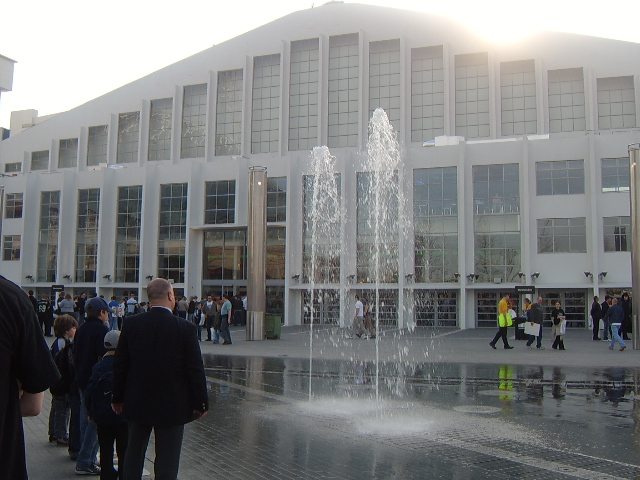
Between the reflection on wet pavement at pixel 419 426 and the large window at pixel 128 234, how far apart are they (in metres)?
31.4

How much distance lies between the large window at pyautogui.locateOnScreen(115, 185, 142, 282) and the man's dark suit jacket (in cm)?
4013

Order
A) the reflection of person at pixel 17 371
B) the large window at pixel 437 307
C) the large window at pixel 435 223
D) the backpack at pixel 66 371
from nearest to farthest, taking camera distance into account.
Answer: the reflection of person at pixel 17 371 < the backpack at pixel 66 371 < the large window at pixel 435 223 < the large window at pixel 437 307

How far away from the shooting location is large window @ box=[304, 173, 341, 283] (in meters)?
38.4

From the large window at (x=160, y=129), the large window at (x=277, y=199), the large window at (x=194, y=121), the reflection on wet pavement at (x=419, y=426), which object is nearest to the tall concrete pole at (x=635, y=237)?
the reflection on wet pavement at (x=419, y=426)

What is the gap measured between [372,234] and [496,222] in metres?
7.20

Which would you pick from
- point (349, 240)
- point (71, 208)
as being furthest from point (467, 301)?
point (71, 208)

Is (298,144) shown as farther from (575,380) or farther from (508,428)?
(508,428)

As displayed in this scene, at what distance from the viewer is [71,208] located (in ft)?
150

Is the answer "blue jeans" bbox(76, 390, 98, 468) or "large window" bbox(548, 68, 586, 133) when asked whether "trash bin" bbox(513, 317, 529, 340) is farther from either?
"large window" bbox(548, 68, 586, 133)

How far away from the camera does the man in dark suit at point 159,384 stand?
442cm

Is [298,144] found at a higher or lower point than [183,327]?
higher

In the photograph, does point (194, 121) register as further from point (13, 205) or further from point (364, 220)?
point (364, 220)

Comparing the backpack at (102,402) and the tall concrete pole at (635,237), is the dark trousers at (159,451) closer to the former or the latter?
the backpack at (102,402)

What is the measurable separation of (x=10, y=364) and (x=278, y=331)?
22166 millimetres
